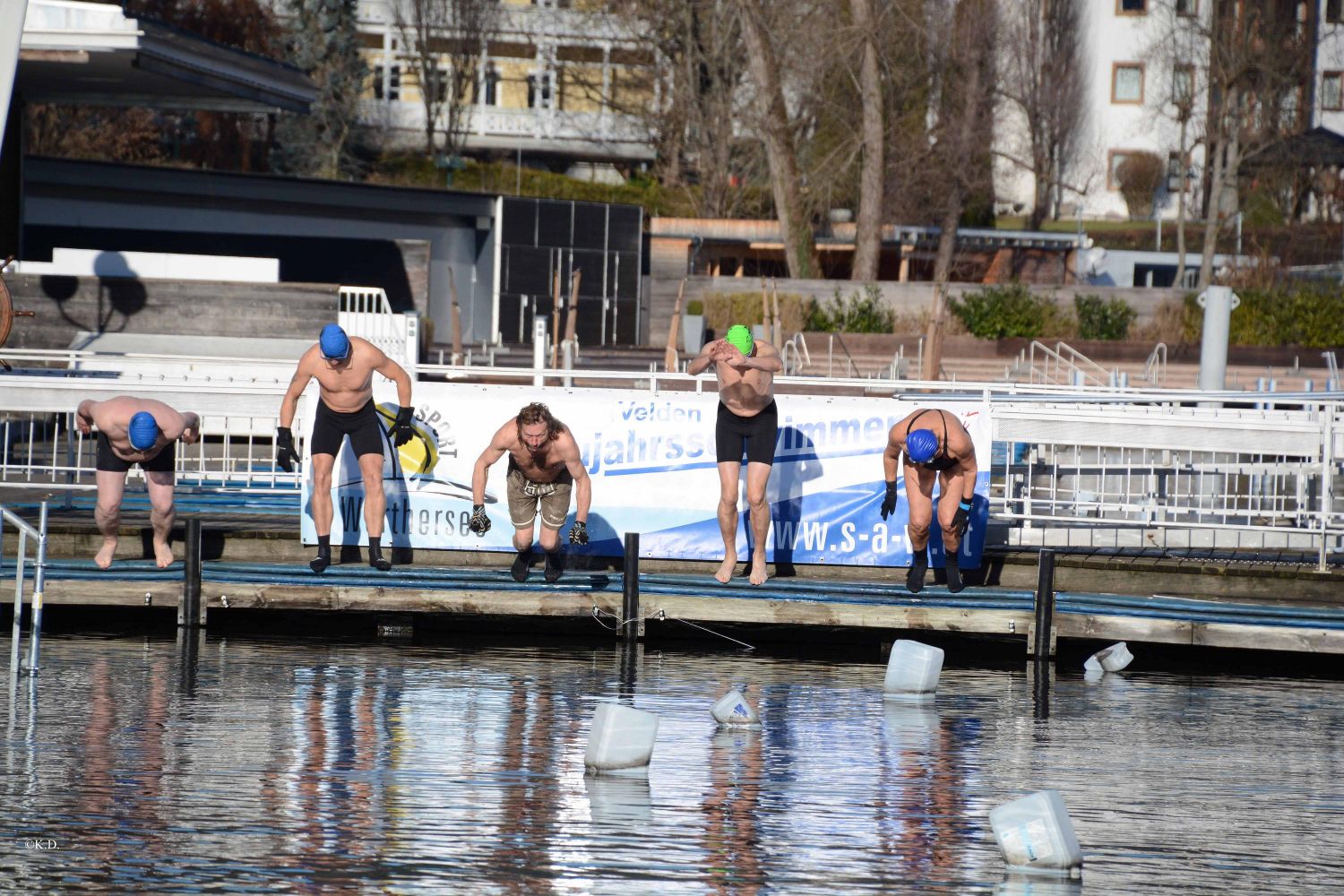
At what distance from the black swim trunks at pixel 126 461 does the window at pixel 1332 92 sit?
56517mm

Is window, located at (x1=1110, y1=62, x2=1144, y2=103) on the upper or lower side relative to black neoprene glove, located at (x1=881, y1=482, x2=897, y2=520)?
upper

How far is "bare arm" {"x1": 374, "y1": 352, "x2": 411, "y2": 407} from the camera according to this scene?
43.4 feet

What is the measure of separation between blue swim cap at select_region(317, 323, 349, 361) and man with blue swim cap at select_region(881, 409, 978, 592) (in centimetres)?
416

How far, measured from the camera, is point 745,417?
A: 1340cm

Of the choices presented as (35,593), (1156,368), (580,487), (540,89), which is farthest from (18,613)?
(540,89)

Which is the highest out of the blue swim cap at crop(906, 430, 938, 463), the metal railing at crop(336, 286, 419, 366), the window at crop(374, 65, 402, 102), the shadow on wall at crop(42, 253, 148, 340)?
the window at crop(374, 65, 402, 102)

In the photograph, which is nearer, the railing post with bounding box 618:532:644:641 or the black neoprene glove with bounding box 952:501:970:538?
the railing post with bounding box 618:532:644:641

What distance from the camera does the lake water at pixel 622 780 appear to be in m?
7.58

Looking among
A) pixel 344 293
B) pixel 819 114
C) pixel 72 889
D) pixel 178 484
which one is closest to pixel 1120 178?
pixel 819 114

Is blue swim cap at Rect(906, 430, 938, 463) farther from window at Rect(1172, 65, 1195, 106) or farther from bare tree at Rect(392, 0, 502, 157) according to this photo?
bare tree at Rect(392, 0, 502, 157)

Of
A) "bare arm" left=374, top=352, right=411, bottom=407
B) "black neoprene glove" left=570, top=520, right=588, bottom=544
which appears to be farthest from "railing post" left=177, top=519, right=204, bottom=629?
"black neoprene glove" left=570, top=520, right=588, bottom=544

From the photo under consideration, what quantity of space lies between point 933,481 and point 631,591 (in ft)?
8.11

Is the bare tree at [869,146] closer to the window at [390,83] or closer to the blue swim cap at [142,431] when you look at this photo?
the window at [390,83]

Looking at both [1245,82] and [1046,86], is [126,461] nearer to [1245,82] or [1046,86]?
[1245,82]
